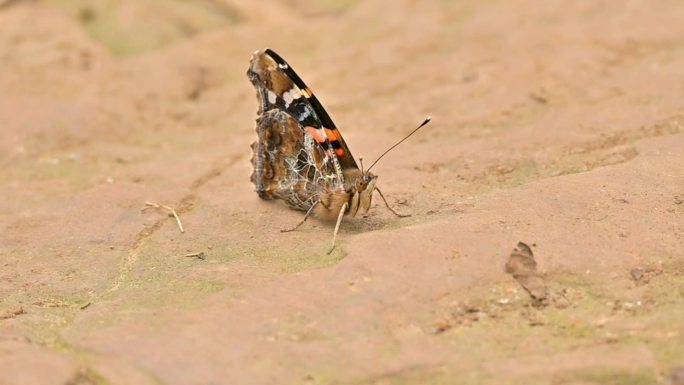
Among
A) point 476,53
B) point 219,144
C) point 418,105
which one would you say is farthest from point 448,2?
point 219,144

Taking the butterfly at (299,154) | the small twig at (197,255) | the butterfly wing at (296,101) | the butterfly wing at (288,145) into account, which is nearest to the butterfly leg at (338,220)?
the butterfly at (299,154)

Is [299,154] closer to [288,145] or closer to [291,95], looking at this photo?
[288,145]

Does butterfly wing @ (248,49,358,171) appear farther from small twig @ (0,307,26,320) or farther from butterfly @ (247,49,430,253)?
small twig @ (0,307,26,320)

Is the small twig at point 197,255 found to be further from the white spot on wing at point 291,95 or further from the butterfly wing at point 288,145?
the white spot on wing at point 291,95

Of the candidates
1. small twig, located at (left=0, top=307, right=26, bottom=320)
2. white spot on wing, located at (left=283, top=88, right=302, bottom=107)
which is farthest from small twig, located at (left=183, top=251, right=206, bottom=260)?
white spot on wing, located at (left=283, top=88, right=302, bottom=107)

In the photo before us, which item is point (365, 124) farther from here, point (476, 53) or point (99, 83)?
point (99, 83)

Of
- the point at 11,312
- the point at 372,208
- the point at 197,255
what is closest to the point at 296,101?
the point at 372,208
